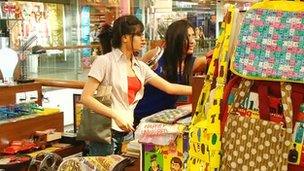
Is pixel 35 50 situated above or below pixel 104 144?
above

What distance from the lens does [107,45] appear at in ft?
9.53

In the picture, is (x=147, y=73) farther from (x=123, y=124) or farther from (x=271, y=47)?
(x=271, y=47)

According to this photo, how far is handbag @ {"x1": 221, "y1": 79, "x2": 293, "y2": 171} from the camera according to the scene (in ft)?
3.67

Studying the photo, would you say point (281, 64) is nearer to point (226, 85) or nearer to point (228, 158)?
point (226, 85)

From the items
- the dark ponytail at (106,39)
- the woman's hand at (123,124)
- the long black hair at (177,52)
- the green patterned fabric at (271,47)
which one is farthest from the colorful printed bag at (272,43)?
the dark ponytail at (106,39)

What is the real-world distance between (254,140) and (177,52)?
1.58 m

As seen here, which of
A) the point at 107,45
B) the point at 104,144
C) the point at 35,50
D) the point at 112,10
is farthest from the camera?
the point at 112,10

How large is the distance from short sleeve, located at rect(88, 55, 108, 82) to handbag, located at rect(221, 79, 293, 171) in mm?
1376

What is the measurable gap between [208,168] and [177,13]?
663 cm

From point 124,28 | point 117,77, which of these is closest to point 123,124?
point 117,77

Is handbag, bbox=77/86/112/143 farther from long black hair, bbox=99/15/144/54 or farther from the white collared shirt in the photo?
long black hair, bbox=99/15/144/54

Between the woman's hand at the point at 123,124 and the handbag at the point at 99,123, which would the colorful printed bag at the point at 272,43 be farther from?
the handbag at the point at 99,123

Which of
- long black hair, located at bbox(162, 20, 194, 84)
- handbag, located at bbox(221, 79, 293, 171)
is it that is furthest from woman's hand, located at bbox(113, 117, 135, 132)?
handbag, located at bbox(221, 79, 293, 171)

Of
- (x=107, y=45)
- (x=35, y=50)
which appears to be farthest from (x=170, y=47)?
(x=35, y=50)
